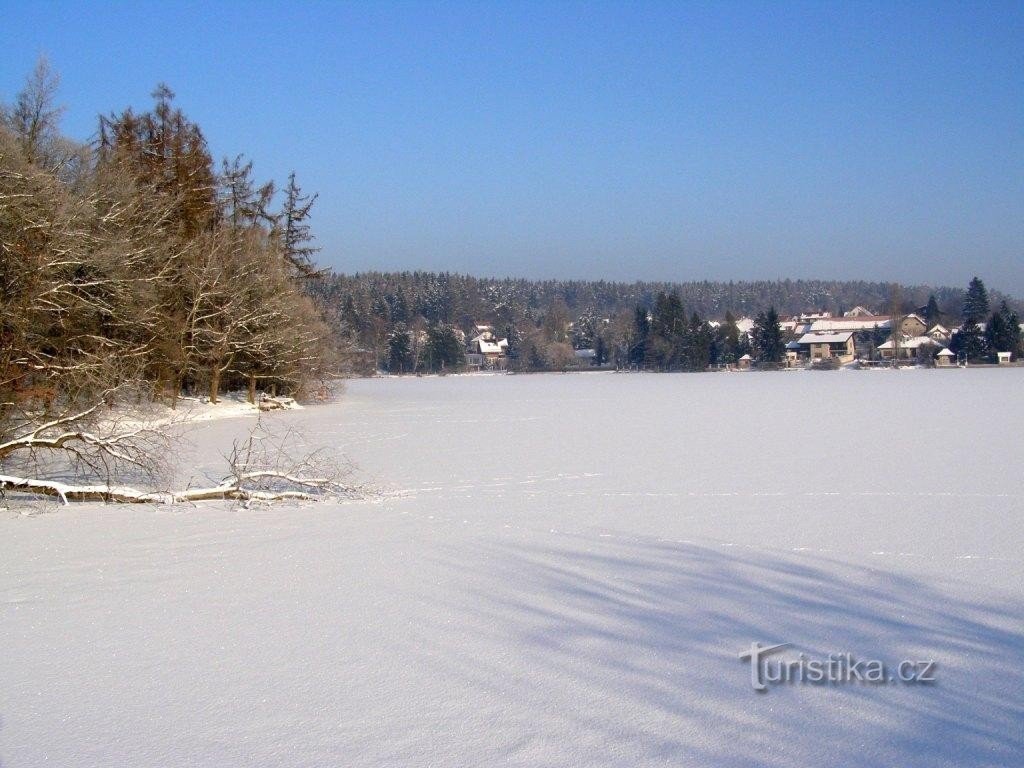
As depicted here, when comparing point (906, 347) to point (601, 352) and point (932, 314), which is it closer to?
point (932, 314)

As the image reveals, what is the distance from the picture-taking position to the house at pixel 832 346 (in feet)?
352

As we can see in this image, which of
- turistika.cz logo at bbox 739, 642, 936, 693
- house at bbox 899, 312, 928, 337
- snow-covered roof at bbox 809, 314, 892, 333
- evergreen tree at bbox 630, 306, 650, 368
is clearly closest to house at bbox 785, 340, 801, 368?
snow-covered roof at bbox 809, 314, 892, 333

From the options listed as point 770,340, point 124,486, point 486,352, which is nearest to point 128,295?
point 124,486

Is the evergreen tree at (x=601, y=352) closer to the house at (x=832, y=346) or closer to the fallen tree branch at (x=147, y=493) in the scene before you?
the house at (x=832, y=346)

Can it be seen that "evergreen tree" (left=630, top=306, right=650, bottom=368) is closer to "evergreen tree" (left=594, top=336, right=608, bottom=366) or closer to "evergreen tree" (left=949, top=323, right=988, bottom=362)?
"evergreen tree" (left=594, top=336, right=608, bottom=366)

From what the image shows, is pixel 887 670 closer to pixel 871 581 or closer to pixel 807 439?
pixel 871 581

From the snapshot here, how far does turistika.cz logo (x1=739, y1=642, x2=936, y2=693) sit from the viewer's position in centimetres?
482

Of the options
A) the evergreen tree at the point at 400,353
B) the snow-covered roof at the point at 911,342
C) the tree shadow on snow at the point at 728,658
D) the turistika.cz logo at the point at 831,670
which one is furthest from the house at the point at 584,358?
the turistika.cz logo at the point at 831,670

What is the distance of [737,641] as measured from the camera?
547cm

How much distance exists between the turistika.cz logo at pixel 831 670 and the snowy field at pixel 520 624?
91mm

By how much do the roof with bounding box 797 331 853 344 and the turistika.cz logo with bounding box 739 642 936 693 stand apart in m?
110

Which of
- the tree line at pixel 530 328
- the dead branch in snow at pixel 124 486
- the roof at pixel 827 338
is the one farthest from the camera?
the roof at pixel 827 338

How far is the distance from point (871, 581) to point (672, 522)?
9.66ft

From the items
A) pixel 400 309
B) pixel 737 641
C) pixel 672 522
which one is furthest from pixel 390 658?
pixel 400 309
